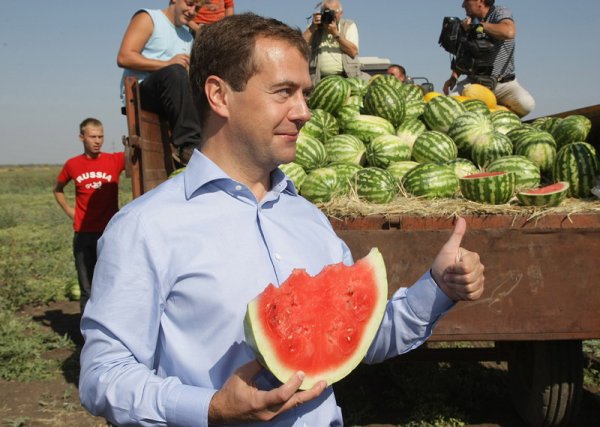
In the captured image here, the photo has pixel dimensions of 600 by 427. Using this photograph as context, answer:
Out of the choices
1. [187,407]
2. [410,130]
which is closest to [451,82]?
[410,130]

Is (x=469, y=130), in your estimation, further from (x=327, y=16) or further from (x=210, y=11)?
(x=210, y=11)

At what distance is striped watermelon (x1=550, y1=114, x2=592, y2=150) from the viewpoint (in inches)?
186

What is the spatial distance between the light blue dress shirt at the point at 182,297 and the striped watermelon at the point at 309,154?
260 centimetres

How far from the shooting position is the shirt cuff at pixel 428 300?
76.7 inches

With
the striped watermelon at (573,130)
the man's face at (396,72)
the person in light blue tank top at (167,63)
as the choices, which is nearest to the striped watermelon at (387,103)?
the striped watermelon at (573,130)

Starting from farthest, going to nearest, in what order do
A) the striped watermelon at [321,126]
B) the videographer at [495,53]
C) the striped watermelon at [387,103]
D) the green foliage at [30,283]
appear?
the videographer at [495,53], the green foliage at [30,283], the striped watermelon at [387,103], the striped watermelon at [321,126]

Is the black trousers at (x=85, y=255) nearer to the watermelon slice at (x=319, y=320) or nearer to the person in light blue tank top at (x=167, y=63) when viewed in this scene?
the person in light blue tank top at (x=167, y=63)

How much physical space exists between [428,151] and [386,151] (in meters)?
0.31

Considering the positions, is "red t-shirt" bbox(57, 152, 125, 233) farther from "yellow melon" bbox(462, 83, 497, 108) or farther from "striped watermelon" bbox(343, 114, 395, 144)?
"yellow melon" bbox(462, 83, 497, 108)

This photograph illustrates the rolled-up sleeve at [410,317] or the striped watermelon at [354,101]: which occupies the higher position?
the striped watermelon at [354,101]

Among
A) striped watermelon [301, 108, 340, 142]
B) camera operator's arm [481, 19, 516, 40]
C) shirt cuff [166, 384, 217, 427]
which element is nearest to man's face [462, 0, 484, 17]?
camera operator's arm [481, 19, 516, 40]

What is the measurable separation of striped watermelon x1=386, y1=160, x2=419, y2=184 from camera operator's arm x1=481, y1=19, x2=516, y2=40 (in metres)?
3.35

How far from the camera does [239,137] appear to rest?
1.90 meters

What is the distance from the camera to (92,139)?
6.80 metres
